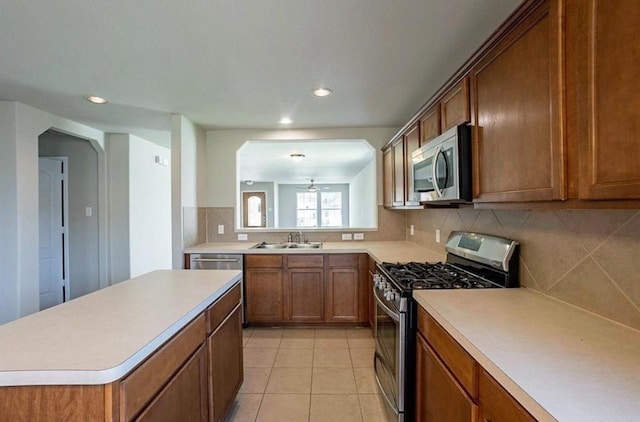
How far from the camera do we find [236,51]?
201 cm

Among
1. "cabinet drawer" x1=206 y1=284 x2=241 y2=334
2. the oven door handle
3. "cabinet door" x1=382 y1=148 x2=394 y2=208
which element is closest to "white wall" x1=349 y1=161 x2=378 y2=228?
"cabinet door" x1=382 y1=148 x2=394 y2=208

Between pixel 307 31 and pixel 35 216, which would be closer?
pixel 307 31

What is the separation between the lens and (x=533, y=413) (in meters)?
0.76

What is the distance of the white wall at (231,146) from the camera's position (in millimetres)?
3930

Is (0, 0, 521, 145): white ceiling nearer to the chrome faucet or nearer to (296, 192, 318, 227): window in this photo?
the chrome faucet

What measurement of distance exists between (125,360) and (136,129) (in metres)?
3.91

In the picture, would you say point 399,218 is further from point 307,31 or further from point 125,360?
point 125,360

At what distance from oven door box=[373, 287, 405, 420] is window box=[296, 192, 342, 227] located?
989 centimetres

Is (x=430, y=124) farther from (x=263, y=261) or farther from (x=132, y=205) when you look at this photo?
(x=132, y=205)

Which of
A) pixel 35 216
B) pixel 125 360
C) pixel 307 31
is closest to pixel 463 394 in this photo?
pixel 125 360

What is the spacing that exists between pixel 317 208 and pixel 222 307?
1044 cm

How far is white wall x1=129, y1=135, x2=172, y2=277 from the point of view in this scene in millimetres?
4473

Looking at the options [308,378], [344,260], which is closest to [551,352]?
[308,378]

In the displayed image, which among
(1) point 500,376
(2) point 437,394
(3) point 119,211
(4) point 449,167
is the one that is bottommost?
(2) point 437,394
